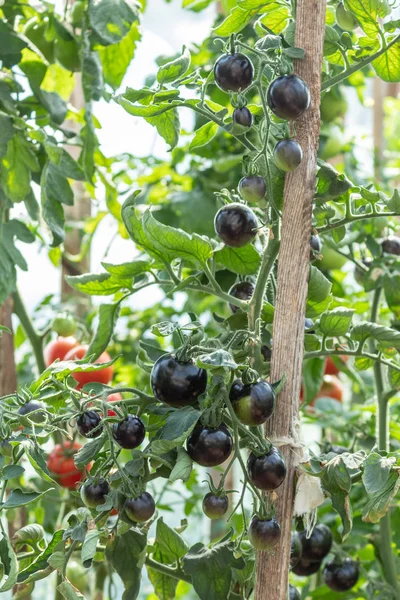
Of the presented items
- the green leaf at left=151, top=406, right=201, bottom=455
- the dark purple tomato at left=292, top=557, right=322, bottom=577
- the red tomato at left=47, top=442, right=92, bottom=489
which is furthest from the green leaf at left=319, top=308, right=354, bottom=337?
the red tomato at left=47, top=442, right=92, bottom=489

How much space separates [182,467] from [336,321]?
199 millimetres

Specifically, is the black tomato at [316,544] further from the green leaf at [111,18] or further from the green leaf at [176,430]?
the green leaf at [111,18]

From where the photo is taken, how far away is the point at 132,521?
0.58 meters

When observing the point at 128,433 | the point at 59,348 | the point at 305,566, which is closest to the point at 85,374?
the point at 59,348

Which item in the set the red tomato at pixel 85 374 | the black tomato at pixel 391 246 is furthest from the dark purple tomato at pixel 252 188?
the red tomato at pixel 85 374

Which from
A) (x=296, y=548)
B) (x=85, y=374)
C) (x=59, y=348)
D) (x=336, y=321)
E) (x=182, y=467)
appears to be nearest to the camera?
(x=182, y=467)

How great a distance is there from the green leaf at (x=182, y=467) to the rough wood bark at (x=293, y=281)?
80 millimetres

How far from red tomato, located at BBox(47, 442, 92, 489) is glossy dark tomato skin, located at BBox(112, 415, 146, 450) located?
0.49 m

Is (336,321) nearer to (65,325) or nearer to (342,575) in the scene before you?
(342,575)

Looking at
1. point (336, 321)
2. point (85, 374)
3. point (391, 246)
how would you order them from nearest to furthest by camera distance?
point (336, 321) → point (391, 246) → point (85, 374)

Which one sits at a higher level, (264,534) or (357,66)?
(357,66)

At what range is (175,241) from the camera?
23.8 inches

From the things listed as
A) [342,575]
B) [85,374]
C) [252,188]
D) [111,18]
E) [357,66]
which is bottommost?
[342,575]

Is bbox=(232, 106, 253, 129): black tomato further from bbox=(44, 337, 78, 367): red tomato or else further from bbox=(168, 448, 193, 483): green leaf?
bbox=(44, 337, 78, 367): red tomato
